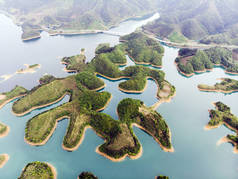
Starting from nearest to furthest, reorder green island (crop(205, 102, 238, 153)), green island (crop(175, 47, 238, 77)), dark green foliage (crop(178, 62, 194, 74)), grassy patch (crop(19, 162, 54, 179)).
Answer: grassy patch (crop(19, 162, 54, 179)), green island (crop(205, 102, 238, 153)), dark green foliage (crop(178, 62, 194, 74)), green island (crop(175, 47, 238, 77))

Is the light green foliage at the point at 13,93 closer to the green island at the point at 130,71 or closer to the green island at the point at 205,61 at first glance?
the green island at the point at 130,71

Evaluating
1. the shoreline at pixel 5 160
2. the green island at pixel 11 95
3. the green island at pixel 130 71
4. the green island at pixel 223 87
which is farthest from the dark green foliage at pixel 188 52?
the shoreline at pixel 5 160

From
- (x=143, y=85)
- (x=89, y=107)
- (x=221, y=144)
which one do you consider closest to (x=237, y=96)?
(x=221, y=144)

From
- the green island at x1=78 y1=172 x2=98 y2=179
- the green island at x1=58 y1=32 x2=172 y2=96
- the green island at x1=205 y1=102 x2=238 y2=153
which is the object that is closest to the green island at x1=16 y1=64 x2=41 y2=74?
the green island at x1=58 y1=32 x2=172 y2=96

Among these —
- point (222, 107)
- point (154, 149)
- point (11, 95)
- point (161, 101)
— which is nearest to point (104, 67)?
point (161, 101)

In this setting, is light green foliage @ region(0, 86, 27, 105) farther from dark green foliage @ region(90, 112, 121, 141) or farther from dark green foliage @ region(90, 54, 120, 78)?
dark green foliage @ region(90, 112, 121, 141)

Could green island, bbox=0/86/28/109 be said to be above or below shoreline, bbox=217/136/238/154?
above
